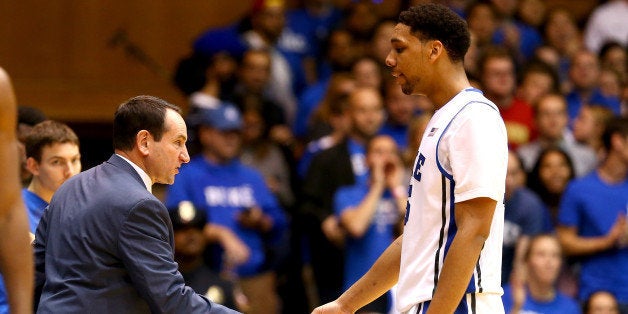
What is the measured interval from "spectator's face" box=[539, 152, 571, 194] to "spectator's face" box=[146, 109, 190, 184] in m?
5.36

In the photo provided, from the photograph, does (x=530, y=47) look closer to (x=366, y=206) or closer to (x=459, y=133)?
(x=366, y=206)

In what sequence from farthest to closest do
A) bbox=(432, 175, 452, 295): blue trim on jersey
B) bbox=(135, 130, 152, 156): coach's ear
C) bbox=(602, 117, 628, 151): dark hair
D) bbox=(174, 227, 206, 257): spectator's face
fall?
bbox=(602, 117, 628, 151): dark hair < bbox=(174, 227, 206, 257): spectator's face < bbox=(135, 130, 152, 156): coach's ear < bbox=(432, 175, 452, 295): blue trim on jersey

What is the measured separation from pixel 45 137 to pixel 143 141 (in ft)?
3.36

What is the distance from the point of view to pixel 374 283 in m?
4.75

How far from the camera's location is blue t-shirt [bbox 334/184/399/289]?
820 cm

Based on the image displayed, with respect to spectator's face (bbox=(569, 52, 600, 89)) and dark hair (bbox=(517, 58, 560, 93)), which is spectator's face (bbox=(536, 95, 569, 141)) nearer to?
dark hair (bbox=(517, 58, 560, 93))

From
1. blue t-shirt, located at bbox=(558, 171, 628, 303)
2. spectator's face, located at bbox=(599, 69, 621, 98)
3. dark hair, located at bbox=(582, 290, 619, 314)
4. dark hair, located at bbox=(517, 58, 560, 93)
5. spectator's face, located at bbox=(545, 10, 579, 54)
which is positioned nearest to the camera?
dark hair, located at bbox=(582, 290, 619, 314)

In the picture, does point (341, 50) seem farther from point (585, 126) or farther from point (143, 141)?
point (143, 141)

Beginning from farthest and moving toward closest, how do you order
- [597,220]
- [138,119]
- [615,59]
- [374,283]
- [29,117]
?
[615,59] → [597,220] → [29,117] → [374,283] → [138,119]

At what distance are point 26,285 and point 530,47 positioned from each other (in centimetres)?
945

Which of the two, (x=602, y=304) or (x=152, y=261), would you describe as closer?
(x=152, y=261)

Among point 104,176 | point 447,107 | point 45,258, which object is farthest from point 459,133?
point 45,258

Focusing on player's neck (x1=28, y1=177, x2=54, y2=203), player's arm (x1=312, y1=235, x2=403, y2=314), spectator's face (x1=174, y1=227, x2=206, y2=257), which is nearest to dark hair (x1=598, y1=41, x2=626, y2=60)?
spectator's face (x1=174, y1=227, x2=206, y2=257)

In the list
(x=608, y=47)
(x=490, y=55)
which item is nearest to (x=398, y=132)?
(x=490, y=55)
